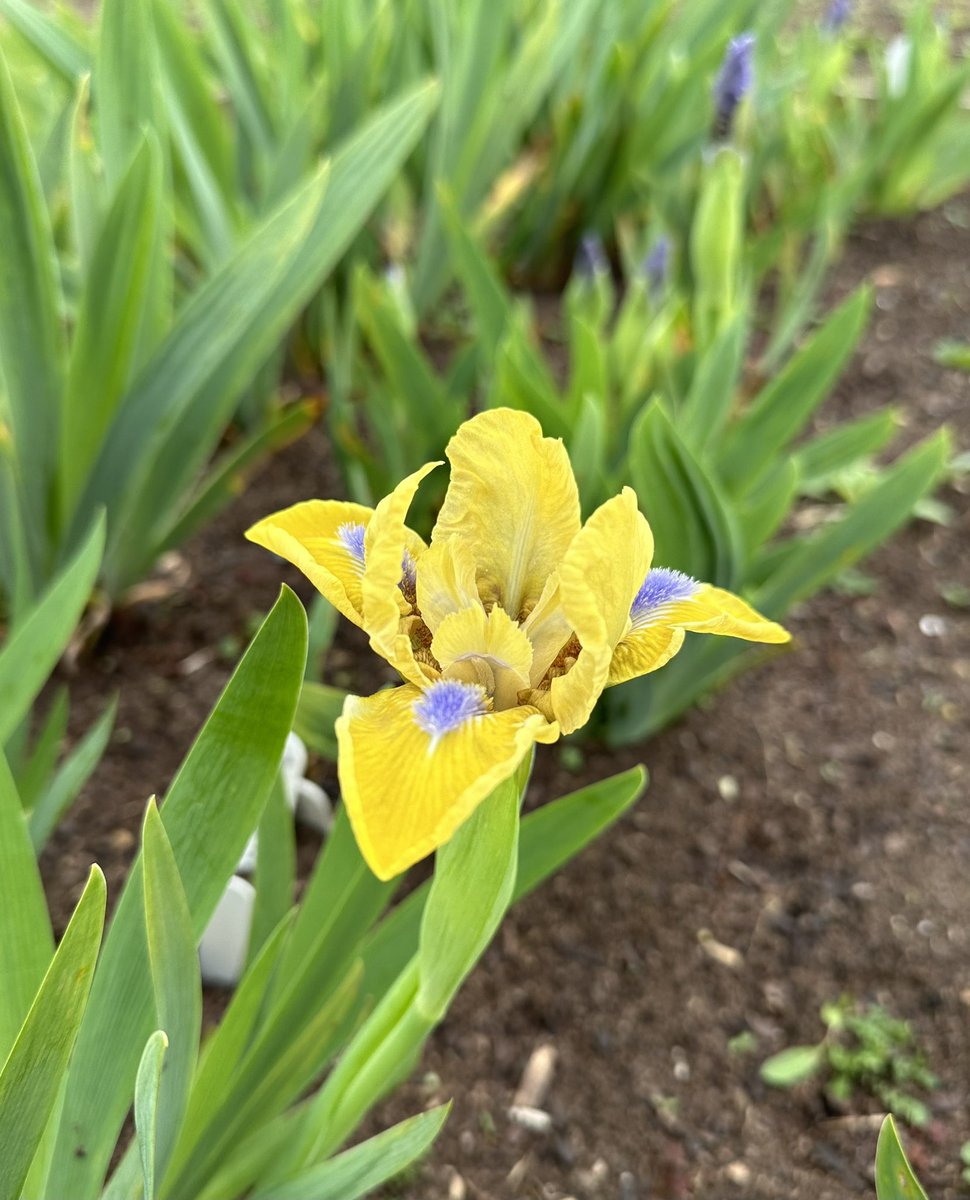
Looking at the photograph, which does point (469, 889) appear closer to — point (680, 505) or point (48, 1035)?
point (48, 1035)

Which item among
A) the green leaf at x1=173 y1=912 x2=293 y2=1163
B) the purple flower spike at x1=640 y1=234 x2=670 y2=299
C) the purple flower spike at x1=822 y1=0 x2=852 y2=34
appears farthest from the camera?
the purple flower spike at x1=822 y1=0 x2=852 y2=34

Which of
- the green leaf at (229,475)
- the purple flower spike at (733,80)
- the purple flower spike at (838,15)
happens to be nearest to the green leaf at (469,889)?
the green leaf at (229,475)

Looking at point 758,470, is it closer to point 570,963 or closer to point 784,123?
point 570,963

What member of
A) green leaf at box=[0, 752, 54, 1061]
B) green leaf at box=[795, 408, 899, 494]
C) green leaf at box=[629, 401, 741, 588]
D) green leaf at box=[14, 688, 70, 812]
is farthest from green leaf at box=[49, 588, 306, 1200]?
green leaf at box=[795, 408, 899, 494]

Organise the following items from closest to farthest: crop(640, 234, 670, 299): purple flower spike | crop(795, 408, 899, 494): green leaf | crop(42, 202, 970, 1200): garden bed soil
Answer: crop(42, 202, 970, 1200): garden bed soil, crop(795, 408, 899, 494): green leaf, crop(640, 234, 670, 299): purple flower spike

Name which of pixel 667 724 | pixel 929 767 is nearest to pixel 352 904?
pixel 667 724

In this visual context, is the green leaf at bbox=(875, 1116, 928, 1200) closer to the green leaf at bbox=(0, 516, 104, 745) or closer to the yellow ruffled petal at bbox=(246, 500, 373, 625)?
the yellow ruffled petal at bbox=(246, 500, 373, 625)
